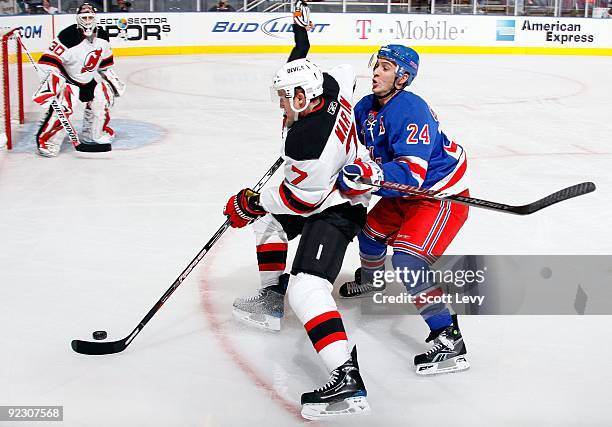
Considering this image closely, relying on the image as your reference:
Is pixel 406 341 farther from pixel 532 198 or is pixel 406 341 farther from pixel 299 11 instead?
pixel 532 198

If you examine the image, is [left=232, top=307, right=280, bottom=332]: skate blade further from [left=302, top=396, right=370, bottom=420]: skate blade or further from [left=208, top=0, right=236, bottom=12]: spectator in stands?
[left=208, top=0, right=236, bottom=12]: spectator in stands

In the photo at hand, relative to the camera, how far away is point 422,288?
2.74m

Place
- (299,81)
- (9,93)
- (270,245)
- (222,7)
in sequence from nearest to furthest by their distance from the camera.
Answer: (299,81) → (270,245) → (9,93) → (222,7)

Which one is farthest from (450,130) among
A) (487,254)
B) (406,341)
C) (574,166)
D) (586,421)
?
(586,421)

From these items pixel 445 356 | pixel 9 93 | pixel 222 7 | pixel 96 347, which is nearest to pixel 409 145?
pixel 445 356

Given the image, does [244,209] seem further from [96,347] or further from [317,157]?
[96,347]

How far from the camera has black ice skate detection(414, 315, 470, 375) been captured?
2695 millimetres

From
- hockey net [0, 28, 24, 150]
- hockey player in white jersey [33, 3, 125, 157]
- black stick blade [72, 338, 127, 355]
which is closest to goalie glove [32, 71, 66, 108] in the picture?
hockey player in white jersey [33, 3, 125, 157]

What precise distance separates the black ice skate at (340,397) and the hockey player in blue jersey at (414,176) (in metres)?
0.38

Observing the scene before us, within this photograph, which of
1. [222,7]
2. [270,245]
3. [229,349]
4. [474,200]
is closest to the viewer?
[474,200]

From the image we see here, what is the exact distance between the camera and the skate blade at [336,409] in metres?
2.38

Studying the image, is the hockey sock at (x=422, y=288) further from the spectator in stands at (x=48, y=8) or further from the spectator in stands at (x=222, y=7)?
the spectator in stands at (x=222, y=7)

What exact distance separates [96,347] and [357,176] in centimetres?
104

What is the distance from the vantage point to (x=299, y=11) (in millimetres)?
3814
